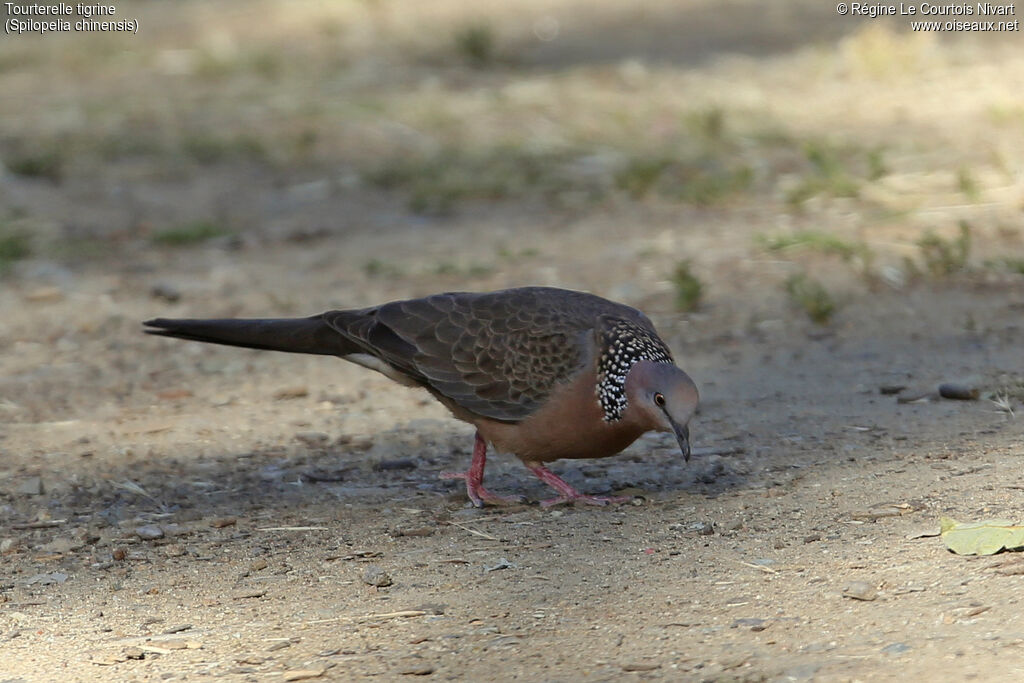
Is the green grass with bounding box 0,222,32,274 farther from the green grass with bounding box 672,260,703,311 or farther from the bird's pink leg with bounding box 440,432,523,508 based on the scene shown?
the bird's pink leg with bounding box 440,432,523,508

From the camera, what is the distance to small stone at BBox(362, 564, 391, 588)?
12.0ft

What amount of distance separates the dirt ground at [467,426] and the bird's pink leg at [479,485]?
0.05 m

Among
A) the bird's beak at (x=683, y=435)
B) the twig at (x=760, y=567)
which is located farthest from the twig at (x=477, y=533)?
the twig at (x=760, y=567)

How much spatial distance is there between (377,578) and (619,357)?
3.35 ft

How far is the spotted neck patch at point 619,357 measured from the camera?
4.06 m

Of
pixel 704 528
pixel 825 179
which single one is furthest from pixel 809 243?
pixel 704 528

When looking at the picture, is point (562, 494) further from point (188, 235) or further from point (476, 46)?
point (476, 46)

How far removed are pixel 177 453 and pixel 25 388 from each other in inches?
48.8

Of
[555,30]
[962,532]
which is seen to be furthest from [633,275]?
[555,30]

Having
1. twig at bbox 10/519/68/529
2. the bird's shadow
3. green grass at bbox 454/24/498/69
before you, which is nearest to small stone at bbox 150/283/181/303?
the bird's shadow

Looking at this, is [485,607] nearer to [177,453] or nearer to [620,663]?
[620,663]

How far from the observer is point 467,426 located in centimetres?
537

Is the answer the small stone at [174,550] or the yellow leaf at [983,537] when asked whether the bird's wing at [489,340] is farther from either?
the yellow leaf at [983,537]

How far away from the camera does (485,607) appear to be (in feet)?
11.3
